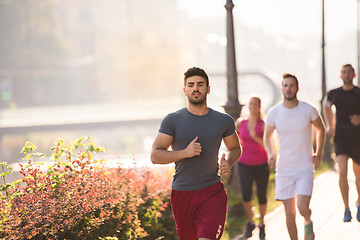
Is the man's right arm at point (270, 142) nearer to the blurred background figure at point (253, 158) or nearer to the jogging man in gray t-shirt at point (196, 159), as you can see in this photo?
the blurred background figure at point (253, 158)

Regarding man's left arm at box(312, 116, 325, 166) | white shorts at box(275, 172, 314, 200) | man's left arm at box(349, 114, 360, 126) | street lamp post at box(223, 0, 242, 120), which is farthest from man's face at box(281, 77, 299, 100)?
street lamp post at box(223, 0, 242, 120)

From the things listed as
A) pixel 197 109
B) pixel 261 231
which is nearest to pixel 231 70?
pixel 261 231

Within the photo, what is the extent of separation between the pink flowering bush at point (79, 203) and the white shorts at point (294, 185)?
4.66 feet

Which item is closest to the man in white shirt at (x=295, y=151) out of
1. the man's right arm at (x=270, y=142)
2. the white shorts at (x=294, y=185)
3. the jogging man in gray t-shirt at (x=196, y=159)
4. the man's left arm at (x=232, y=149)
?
the white shorts at (x=294, y=185)

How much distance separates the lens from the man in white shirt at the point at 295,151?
7516 millimetres

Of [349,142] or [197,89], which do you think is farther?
[349,142]

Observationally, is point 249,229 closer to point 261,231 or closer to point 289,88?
point 261,231

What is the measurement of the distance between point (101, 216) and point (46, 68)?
7802cm

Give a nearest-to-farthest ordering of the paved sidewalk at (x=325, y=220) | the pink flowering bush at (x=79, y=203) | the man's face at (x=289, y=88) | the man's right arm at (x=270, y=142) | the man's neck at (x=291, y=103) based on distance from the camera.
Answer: the pink flowering bush at (x=79, y=203)
the man's face at (x=289, y=88)
the man's neck at (x=291, y=103)
the man's right arm at (x=270, y=142)
the paved sidewalk at (x=325, y=220)

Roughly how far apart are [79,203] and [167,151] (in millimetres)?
1719

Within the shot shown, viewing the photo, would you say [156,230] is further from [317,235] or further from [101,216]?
[317,235]

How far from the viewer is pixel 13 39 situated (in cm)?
7394

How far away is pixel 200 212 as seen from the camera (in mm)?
5602

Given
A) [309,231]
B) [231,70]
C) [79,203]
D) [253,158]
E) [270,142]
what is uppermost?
[231,70]
